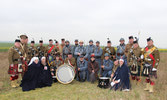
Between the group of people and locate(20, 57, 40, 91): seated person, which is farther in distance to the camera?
locate(20, 57, 40, 91): seated person

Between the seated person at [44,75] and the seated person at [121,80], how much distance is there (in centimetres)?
337

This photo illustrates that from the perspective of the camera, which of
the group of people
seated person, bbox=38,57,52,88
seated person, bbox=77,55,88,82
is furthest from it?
seated person, bbox=77,55,88,82

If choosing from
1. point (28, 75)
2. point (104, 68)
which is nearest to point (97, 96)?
point (104, 68)

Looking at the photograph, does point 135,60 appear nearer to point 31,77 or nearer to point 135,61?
point 135,61

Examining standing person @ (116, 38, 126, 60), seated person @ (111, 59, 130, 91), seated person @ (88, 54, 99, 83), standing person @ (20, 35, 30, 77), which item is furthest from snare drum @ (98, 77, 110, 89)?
standing person @ (20, 35, 30, 77)

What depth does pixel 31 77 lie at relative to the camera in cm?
620

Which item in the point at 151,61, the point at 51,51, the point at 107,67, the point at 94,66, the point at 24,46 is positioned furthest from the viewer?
the point at 51,51

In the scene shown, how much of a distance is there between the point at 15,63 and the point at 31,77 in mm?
1111

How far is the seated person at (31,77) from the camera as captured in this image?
6.01 m

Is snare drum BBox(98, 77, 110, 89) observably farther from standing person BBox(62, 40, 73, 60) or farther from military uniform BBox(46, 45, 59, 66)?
military uniform BBox(46, 45, 59, 66)

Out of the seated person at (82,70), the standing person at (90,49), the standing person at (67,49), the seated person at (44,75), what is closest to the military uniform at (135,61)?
the seated person at (82,70)

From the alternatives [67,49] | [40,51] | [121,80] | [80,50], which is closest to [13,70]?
[40,51]

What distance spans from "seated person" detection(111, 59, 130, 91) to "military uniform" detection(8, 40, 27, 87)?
189 inches

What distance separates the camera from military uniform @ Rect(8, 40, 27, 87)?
240 inches
